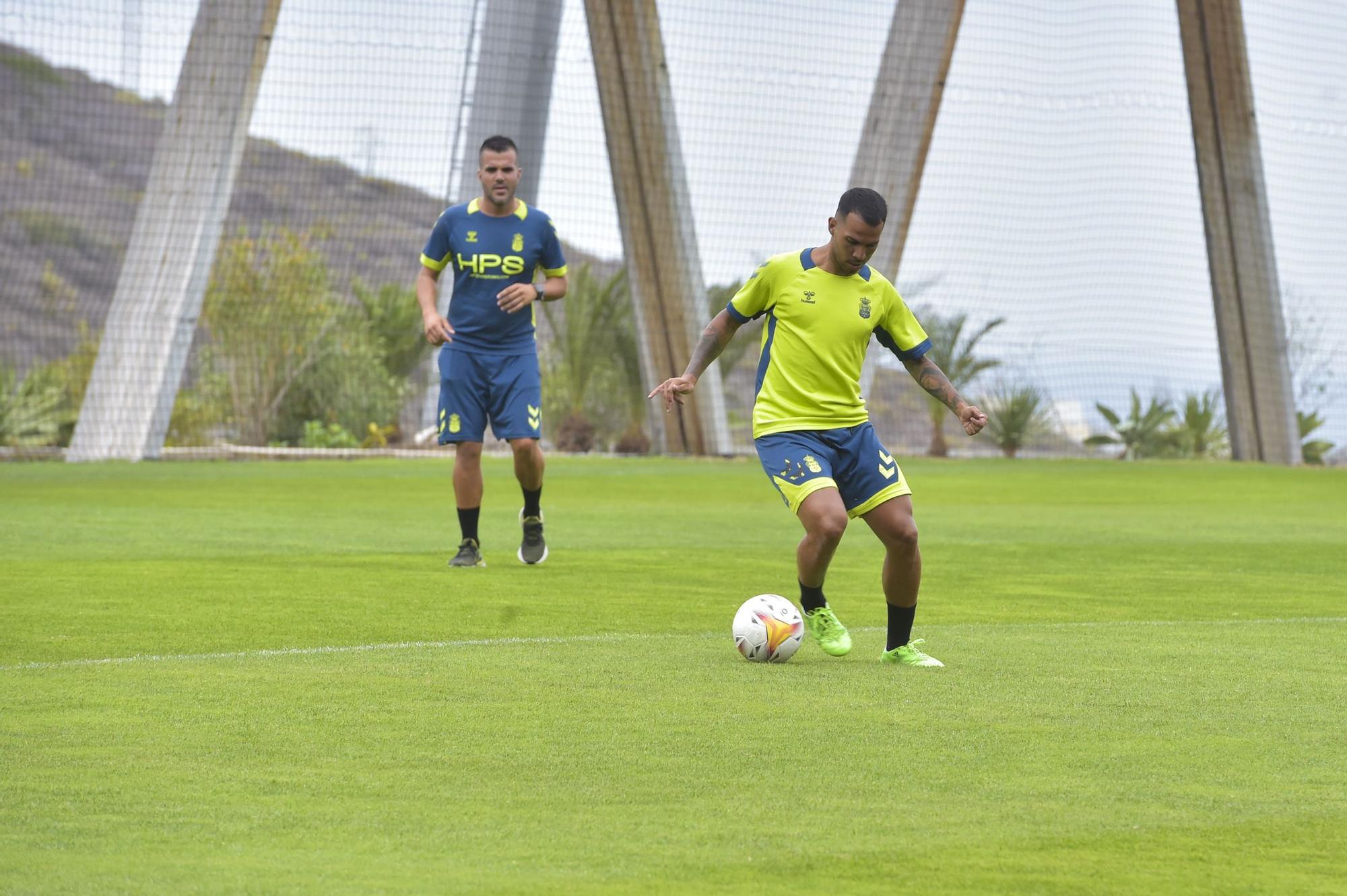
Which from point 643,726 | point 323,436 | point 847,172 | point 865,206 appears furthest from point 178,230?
point 643,726

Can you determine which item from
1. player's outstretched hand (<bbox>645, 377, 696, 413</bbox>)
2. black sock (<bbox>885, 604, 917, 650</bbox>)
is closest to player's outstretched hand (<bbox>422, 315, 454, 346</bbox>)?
player's outstretched hand (<bbox>645, 377, 696, 413</bbox>)

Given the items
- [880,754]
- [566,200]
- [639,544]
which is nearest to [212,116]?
[566,200]

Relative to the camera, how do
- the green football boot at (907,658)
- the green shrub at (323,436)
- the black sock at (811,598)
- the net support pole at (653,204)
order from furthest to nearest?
the green shrub at (323,436)
the net support pole at (653,204)
the black sock at (811,598)
the green football boot at (907,658)

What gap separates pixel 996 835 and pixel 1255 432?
22580 mm

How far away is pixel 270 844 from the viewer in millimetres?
3598

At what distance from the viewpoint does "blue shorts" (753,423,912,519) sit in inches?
259

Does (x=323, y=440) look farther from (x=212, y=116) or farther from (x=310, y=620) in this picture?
(x=310, y=620)

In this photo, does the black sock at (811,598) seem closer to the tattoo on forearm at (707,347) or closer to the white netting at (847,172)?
the tattoo on forearm at (707,347)

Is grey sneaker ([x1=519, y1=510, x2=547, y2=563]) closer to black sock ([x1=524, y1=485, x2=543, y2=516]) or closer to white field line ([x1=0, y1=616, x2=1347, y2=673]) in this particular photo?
black sock ([x1=524, y1=485, x2=543, y2=516])

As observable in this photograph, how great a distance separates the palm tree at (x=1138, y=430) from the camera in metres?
25.9

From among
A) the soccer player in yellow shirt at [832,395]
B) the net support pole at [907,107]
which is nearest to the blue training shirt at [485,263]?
the soccer player in yellow shirt at [832,395]

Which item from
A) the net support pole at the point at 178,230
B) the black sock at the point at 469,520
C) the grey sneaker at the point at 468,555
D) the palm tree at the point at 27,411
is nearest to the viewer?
the grey sneaker at the point at 468,555

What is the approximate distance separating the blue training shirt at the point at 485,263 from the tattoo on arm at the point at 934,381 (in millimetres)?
A: 3579

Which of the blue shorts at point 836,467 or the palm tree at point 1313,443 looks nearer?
the blue shorts at point 836,467
